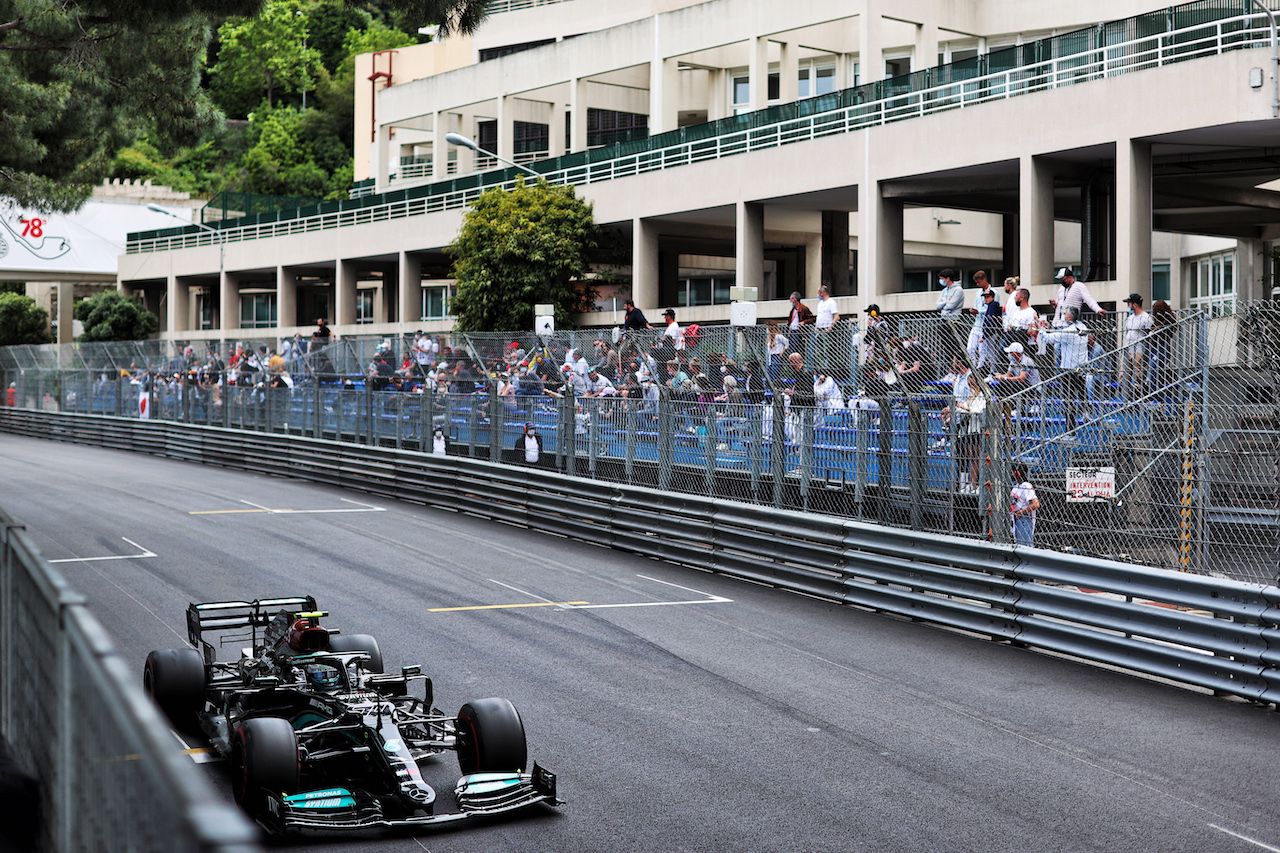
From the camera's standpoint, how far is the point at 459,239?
125ft

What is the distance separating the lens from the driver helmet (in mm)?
7527

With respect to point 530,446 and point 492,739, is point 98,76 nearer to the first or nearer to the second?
point 530,446

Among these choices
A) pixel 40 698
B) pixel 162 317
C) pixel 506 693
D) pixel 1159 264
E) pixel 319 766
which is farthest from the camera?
pixel 162 317

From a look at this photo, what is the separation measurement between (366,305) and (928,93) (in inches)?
1798

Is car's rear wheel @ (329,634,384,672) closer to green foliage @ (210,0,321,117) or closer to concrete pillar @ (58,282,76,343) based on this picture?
concrete pillar @ (58,282,76,343)

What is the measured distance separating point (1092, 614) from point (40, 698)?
882 centimetres

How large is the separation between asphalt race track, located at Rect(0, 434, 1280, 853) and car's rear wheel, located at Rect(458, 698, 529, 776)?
0.36 m

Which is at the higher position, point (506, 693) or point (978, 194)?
point (978, 194)

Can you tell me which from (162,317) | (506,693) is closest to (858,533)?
(506,693)

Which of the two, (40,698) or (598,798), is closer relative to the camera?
(40,698)

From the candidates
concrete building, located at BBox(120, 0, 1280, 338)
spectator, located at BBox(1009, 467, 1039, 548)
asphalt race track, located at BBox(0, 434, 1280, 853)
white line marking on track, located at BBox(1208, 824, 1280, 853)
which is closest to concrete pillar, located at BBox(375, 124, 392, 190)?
concrete building, located at BBox(120, 0, 1280, 338)

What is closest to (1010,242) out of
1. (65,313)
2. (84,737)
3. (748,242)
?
(748,242)

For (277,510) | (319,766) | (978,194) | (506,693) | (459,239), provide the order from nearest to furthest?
1. (319,766)
2. (506,693)
3. (277,510)
4. (978,194)
5. (459,239)

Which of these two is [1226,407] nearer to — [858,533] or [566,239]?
[858,533]
